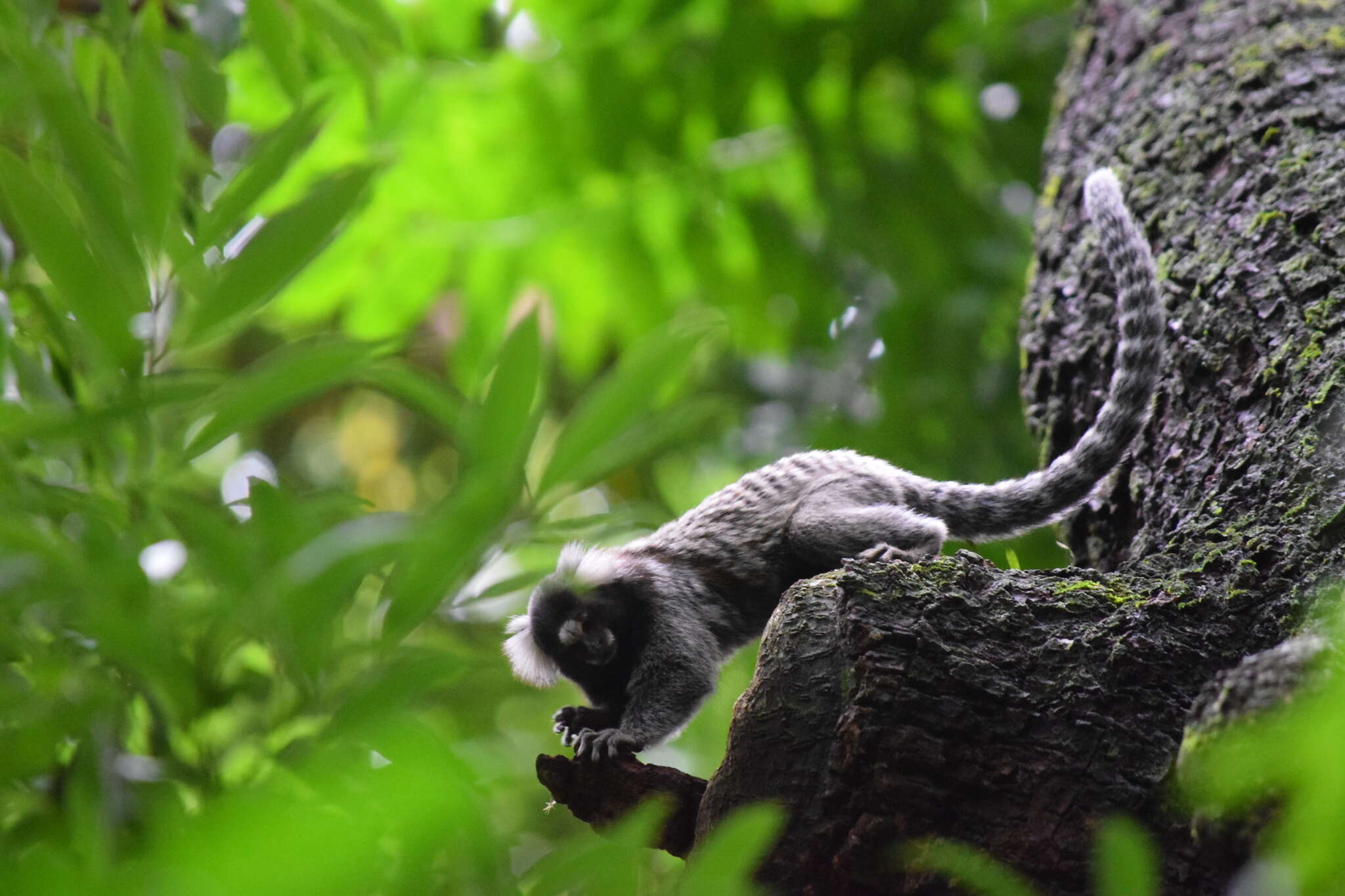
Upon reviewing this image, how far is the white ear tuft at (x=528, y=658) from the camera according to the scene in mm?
3000

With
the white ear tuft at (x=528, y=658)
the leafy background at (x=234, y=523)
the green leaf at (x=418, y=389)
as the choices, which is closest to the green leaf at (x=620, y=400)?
the leafy background at (x=234, y=523)

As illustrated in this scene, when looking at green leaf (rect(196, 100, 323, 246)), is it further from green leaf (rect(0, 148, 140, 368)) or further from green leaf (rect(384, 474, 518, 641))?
green leaf (rect(384, 474, 518, 641))

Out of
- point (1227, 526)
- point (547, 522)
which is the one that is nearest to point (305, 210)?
point (547, 522)

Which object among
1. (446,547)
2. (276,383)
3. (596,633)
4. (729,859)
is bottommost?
(596,633)

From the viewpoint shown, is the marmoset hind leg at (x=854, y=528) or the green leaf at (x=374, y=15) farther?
the marmoset hind leg at (x=854, y=528)

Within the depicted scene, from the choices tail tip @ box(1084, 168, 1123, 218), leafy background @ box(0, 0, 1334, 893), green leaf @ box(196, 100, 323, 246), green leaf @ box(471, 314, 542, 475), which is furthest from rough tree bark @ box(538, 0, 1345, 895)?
green leaf @ box(196, 100, 323, 246)

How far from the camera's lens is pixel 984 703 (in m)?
1.62

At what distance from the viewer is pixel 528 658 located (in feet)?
9.95

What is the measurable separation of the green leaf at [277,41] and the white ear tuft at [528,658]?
4.95 ft

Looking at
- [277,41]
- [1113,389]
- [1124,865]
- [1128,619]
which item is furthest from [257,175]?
[1113,389]

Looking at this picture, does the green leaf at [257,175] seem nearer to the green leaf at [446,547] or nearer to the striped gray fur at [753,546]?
the green leaf at [446,547]

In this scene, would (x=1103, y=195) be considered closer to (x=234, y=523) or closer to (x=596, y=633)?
(x=596, y=633)

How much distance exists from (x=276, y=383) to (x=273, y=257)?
0.57 ft

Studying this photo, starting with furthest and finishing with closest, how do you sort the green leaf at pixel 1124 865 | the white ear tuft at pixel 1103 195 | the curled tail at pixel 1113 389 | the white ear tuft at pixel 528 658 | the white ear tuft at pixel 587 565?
the white ear tuft at pixel 528 658 < the white ear tuft at pixel 587 565 < the white ear tuft at pixel 1103 195 < the curled tail at pixel 1113 389 < the green leaf at pixel 1124 865
